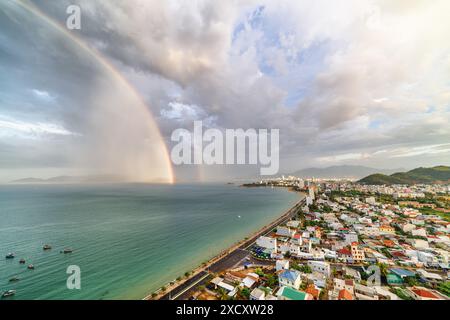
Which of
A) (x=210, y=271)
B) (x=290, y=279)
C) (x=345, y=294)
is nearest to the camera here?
(x=345, y=294)

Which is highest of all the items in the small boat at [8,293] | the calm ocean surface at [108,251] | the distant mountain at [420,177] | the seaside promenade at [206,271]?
the distant mountain at [420,177]

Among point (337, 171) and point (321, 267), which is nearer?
point (321, 267)

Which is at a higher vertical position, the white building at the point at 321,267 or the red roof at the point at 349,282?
the red roof at the point at 349,282

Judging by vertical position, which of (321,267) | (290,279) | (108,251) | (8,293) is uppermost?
(290,279)

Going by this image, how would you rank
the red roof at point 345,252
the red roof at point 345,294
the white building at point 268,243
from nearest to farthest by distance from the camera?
the red roof at point 345,294 < the red roof at point 345,252 < the white building at point 268,243

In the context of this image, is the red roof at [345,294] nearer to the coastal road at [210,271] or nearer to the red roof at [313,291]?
the red roof at [313,291]

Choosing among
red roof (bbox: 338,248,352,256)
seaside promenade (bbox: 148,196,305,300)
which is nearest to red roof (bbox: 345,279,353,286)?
red roof (bbox: 338,248,352,256)

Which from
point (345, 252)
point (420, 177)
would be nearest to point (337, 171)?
point (420, 177)

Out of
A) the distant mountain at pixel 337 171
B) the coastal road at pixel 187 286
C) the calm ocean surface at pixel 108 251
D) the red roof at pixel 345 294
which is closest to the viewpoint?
the red roof at pixel 345 294

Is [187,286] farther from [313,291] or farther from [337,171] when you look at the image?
[337,171]
